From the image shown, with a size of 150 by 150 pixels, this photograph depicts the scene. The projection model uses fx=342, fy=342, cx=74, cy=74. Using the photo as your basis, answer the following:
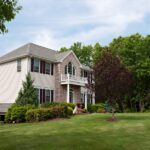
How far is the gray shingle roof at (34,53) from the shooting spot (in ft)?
126

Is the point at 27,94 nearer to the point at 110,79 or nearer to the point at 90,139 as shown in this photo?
the point at 110,79

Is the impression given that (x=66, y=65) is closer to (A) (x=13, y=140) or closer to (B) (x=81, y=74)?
(B) (x=81, y=74)

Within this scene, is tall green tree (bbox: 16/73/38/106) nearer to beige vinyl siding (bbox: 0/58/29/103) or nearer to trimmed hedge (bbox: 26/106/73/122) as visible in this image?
beige vinyl siding (bbox: 0/58/29/103)

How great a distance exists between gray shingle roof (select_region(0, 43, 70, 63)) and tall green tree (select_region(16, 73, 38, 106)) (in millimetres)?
2836

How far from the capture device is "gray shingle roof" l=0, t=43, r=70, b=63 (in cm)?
3836

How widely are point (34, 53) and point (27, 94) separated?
5.10 m

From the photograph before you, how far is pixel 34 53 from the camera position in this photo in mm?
38562

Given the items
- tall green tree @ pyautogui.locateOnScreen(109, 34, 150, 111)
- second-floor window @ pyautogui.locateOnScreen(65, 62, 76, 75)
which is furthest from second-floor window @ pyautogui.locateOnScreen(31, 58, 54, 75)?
tall green tree @ pyautogui.locateOnScreen(109, 34, 150, 111)

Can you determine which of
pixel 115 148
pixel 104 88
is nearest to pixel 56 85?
pixel 104 88

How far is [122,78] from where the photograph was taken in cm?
2650

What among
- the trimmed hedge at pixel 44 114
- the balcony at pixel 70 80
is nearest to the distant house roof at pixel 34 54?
the balcony at pixel 70 80

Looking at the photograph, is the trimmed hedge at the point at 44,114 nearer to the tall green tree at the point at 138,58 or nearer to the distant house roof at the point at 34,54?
the distant house roof at the point at 34,54

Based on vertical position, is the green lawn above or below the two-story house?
below

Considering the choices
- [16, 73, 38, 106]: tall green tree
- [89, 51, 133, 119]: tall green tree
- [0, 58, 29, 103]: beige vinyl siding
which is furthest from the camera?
[0, 58, 29, 103]: beige vinyl siding
